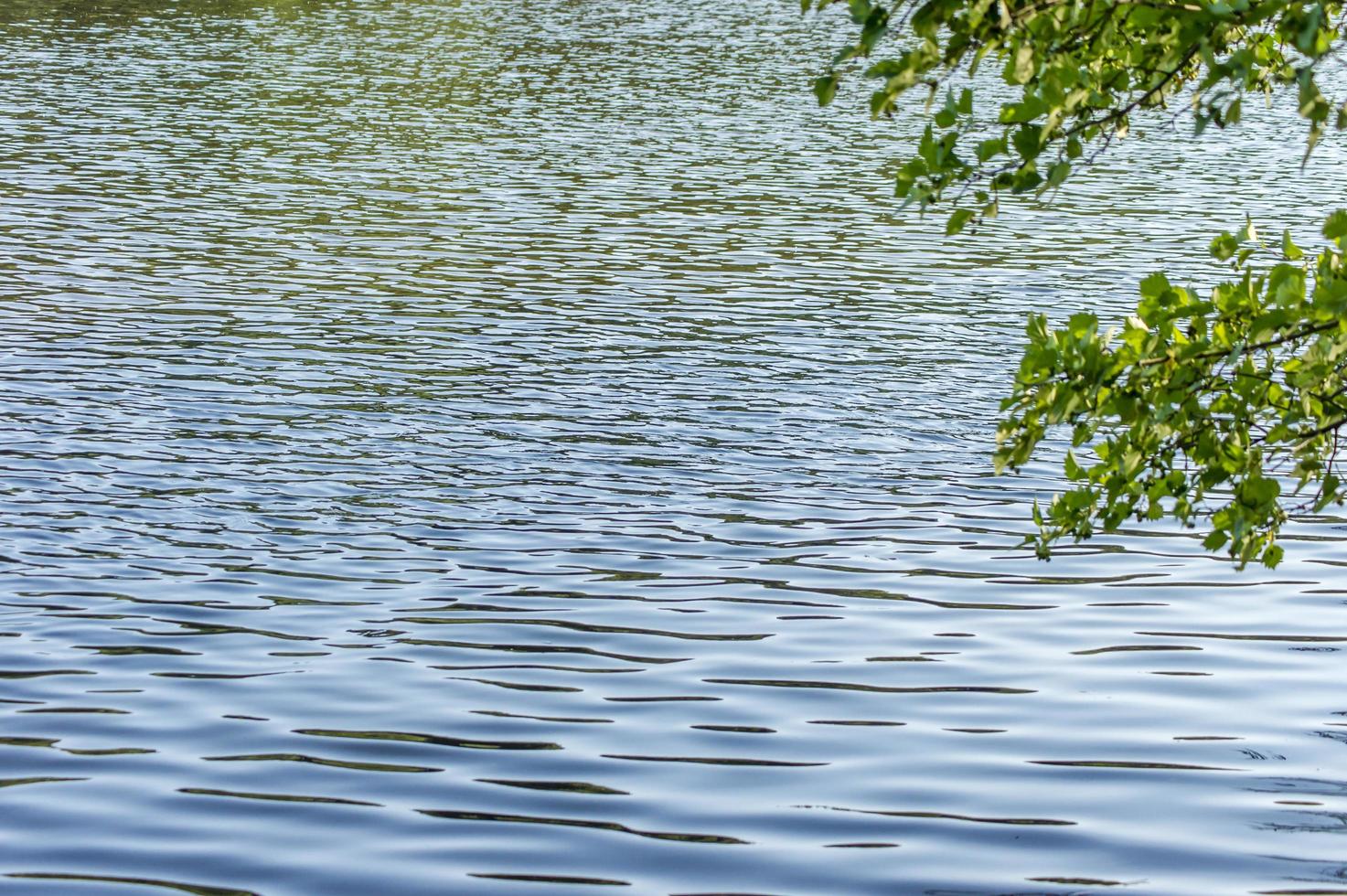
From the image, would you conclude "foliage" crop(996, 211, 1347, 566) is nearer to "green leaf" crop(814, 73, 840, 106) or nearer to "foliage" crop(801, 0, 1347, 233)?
"foliage" crop(801, 0, 1347, 233)

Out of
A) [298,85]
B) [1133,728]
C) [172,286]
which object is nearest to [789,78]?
[298,85]

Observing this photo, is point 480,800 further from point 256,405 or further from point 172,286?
point 172,286

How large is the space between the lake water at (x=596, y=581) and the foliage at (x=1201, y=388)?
2007mm

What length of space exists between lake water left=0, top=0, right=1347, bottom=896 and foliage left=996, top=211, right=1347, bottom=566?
201 centimetres

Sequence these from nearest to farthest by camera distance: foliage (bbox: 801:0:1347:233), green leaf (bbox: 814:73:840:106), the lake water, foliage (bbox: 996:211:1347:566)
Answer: foliage (bbox: 801:0:1347:233) < green leaf (bbox: 814:73:840:106) < foliage (bbox: 996:211:1347:566) < the lake water

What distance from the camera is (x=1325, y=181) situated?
3928 centimetres

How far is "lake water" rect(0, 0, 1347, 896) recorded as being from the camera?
10852 mm

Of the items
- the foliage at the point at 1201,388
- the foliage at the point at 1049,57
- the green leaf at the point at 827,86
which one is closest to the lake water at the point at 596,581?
the foliage at the point at 1201,388

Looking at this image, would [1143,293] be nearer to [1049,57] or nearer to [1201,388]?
[1201,388]

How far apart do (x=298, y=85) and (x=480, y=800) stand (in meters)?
43.0

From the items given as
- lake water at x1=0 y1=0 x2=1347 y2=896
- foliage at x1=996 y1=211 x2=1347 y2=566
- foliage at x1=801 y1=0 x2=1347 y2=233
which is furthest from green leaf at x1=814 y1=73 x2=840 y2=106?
lake water at x1=0 y1=0 x2=1347 y2=896

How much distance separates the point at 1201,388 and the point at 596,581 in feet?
22.5

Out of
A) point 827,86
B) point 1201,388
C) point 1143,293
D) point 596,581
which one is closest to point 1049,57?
point 827,86

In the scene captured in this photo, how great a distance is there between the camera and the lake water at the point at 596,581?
1085cm
